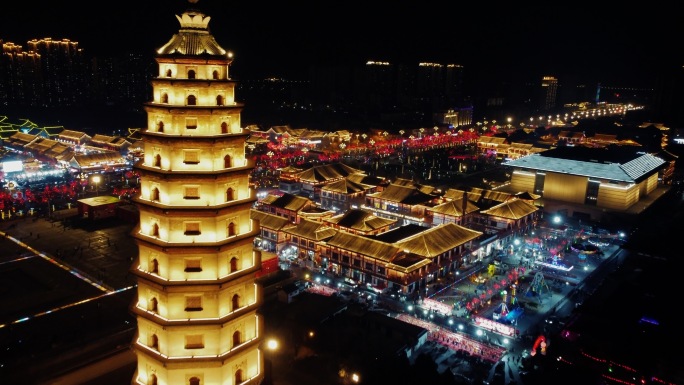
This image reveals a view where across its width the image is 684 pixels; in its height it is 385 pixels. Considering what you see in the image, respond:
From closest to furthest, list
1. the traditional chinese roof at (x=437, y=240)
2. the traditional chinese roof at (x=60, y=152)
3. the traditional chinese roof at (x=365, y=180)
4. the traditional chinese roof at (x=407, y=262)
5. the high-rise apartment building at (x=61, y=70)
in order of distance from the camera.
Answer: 1. the traditional chinese roof at (x=407, y=262)
2. the traditional chinese roof at (x=437, y=240)
3. the traditional chinese roof at (x=365, y=180)
4. the traditional chinese roof at (x=60, y=152)
5. the high-rise apartment building at (x=61, y=70)

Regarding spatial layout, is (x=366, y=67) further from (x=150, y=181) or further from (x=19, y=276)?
(x=150, y=181)

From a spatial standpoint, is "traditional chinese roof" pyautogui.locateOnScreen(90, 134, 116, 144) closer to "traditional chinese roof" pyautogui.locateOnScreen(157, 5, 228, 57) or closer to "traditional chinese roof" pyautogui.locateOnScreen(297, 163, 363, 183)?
"traditional chinese roof" pyautogui.locateOnScreen(297, 163, 363, 183)

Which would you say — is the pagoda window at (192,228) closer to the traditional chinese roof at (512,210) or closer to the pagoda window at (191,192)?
the pagoda window at (191,192)

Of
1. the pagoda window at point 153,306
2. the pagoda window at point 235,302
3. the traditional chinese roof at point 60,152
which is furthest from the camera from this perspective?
the traditional chinese roof at point 60,152

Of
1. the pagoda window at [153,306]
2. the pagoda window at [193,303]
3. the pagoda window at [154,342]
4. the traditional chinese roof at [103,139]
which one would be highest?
the pagoda window at [193,303]

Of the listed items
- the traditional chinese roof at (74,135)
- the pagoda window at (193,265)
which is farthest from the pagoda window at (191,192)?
the traditional chinese roof at (74,135)

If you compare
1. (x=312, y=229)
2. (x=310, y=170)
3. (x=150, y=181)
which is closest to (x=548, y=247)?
(x=312, y=229)

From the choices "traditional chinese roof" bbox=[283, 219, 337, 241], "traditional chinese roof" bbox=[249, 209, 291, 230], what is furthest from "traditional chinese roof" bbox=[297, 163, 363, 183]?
"traditional chinese roof" bbox=[283, 219, 337, 241]
